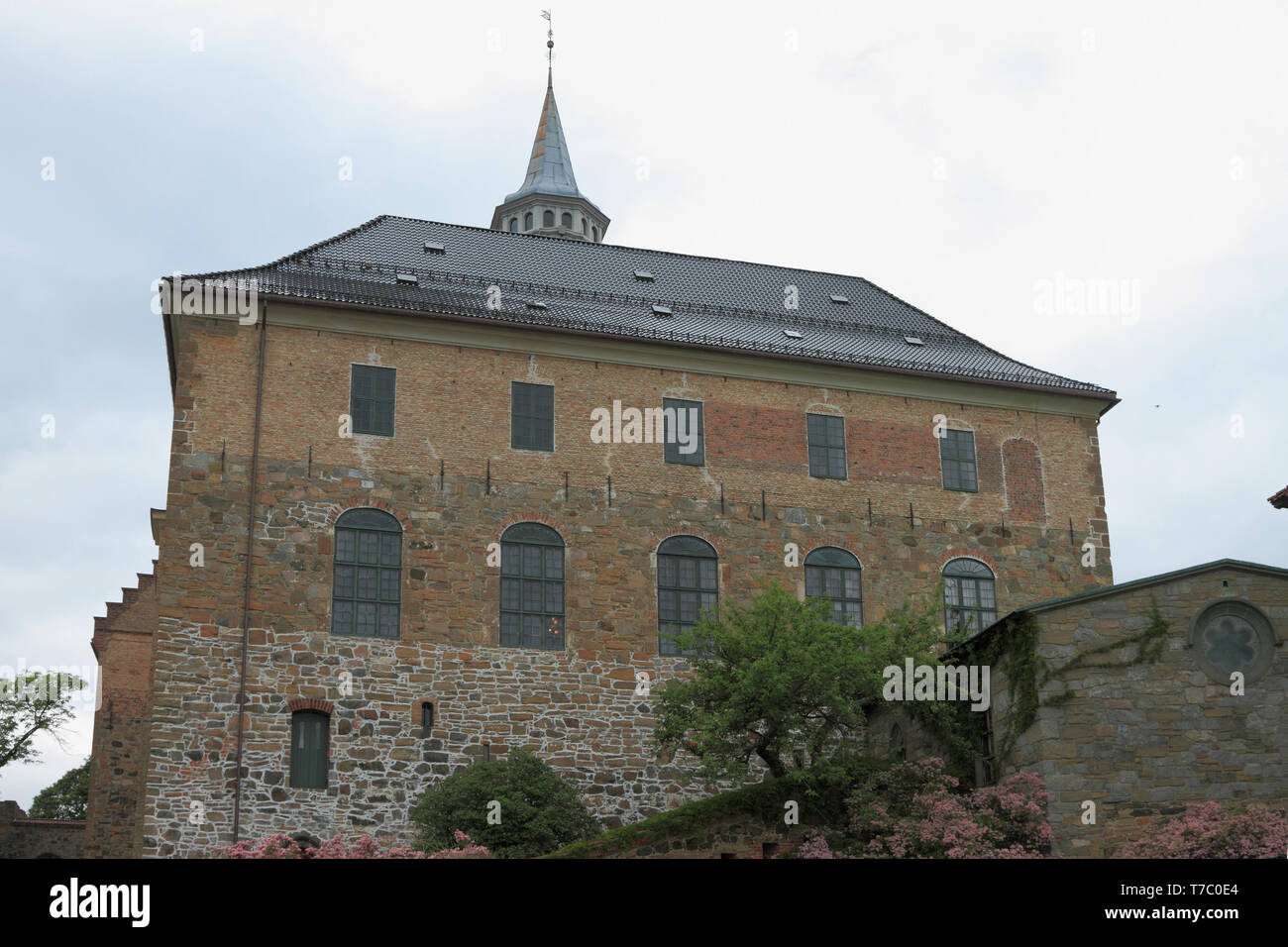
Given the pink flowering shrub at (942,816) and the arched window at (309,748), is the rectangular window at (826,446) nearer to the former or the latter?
the pink flowering shrub at (942,816)

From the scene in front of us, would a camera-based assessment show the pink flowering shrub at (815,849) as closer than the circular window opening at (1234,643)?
No

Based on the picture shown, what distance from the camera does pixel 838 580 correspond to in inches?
1109

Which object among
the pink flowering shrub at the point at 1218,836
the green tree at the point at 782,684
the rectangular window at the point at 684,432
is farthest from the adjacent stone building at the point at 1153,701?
the rectangular window at the point at 684,432

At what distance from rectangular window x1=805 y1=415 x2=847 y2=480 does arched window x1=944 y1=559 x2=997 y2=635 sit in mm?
2966

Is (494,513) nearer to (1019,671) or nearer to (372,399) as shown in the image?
(372,399)

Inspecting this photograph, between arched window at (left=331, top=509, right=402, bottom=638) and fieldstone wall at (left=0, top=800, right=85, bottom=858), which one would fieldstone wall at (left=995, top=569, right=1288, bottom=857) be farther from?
fieldstone wall at (left=0, top=800, right=85, bottom=858)

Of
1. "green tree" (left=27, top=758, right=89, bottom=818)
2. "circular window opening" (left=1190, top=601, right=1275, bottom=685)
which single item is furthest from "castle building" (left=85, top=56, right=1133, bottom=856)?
"green tree" (left=27, top=758, right=89, bottom=818)

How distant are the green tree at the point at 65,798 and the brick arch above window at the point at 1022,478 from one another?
1511 inches

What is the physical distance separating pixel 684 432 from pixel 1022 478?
7.28 meters

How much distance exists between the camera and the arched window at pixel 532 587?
25.9m

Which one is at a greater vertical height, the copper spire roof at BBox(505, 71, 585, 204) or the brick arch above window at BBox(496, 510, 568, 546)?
the copper spire roof at BBox(505, 71, 585, 204)

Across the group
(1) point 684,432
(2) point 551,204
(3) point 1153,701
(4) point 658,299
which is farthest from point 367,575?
(2) point 551,204

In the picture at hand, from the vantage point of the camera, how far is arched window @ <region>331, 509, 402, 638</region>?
987 inches

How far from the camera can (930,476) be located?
2925 centimetres
